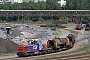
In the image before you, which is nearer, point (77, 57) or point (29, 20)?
point (77, 57)

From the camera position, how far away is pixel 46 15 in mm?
88125

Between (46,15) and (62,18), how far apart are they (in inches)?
435

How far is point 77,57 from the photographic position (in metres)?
28.5

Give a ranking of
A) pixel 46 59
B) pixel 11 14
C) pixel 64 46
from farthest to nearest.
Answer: pixel 11 14 < pixel 64 46 < pixel 46 59

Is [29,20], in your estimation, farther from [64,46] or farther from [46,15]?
[64,46]

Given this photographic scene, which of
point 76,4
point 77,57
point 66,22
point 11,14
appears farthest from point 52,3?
point 77,57

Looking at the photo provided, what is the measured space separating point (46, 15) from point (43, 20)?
759 cm

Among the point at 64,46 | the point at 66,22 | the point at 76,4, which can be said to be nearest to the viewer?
the point at 64,46

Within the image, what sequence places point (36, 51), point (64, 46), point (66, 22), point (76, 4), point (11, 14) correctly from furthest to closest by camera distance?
point (76, 4) → point (66, 22) → point (11, 14) → point (64, 46) → point (36, 51)

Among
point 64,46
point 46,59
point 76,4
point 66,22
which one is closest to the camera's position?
point 46,59

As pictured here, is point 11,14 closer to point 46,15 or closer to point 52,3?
point 46,15

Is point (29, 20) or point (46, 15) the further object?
point (29, 20)

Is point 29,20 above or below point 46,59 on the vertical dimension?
below

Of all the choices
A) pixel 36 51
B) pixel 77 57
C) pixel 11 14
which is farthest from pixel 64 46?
pixel 11 14
